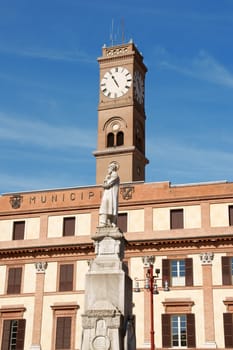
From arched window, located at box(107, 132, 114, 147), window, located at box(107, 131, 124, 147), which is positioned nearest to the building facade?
window, located at box(107, 131, 124, 147)

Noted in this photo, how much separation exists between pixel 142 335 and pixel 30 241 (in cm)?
1119

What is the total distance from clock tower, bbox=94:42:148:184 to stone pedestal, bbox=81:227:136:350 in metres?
36.2

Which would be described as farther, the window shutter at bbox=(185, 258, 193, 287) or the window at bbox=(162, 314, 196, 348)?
the window shutter at bbox=(185, 258, 193, 287)

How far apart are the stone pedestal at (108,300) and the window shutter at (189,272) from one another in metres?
20.1

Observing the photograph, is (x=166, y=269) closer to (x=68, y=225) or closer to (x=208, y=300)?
(x=208, y=300)

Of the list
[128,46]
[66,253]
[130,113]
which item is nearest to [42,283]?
[66,253]

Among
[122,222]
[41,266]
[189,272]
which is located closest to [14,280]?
[41,266]

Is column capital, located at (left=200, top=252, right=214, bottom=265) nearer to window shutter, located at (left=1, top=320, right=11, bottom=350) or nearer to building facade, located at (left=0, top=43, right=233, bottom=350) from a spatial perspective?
building facade, located at (left=0, top=43, right=233, bottom=350)

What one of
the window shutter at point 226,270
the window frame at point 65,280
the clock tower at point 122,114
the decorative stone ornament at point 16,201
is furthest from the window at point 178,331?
the clock tower at point 122,114

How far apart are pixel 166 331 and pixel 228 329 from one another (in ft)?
13.2

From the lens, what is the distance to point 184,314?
3975 cm

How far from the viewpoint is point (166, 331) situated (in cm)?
3934

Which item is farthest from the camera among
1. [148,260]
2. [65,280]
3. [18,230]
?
[18,230]

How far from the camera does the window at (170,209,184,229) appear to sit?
4247 centimetres
